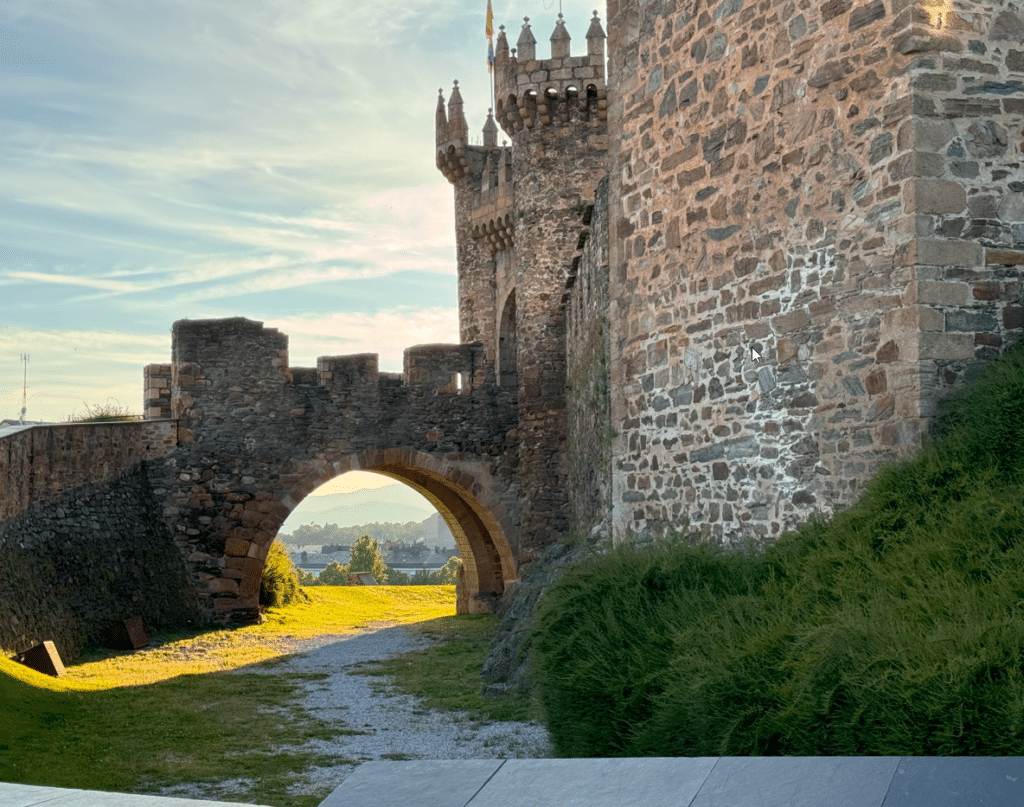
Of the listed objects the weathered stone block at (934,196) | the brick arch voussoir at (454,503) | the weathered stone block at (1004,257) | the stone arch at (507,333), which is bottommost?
the brick arch voussoir at (454,503)

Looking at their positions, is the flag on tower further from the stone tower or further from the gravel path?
the gravel path

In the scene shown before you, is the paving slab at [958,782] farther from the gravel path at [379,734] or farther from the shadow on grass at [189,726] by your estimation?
the gravel path at [379,734]

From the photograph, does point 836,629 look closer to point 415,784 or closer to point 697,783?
point 697,783

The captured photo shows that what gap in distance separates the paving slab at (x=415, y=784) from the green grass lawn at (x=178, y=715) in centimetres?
306

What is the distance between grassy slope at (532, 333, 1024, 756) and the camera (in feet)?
11.3

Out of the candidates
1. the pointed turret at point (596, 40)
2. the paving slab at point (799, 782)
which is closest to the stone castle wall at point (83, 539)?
the pointed turret at point (596, 40)

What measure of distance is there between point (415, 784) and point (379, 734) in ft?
17.7

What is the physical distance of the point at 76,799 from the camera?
3.05m

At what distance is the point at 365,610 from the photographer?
64.9 feet

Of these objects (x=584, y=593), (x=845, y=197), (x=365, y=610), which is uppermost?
(x=845, y=197)

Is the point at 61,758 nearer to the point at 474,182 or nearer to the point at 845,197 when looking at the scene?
the point at 845,197

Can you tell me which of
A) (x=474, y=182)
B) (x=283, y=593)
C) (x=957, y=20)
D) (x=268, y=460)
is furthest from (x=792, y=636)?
(x=474, y=182)

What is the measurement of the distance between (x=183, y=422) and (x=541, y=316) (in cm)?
563

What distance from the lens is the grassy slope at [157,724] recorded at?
6.52m
